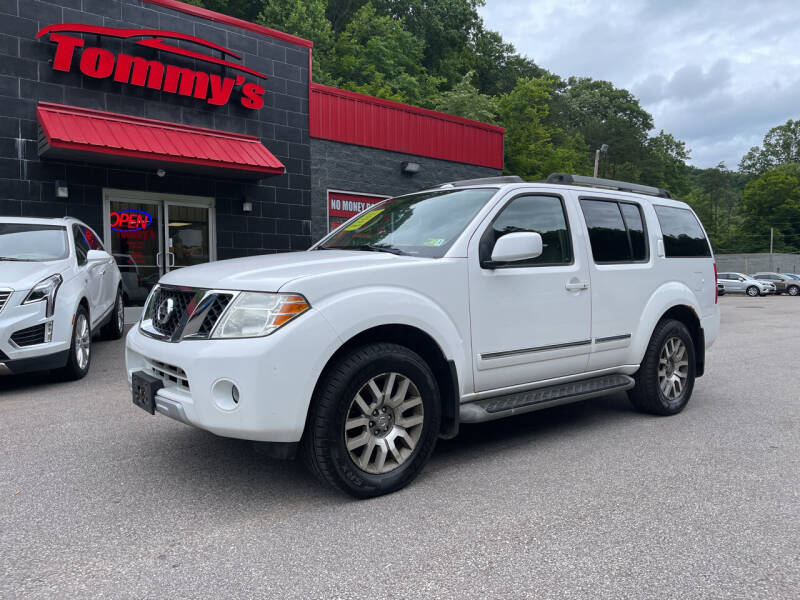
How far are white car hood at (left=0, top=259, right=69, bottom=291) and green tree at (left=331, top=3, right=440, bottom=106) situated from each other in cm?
2680

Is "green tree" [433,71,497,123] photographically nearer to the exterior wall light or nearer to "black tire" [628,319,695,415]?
the exterior wall light

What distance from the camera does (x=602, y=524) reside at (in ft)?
10.2

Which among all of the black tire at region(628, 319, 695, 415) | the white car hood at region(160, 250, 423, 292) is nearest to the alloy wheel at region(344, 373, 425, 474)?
the white car hood at region(160, 250, 423, 292)

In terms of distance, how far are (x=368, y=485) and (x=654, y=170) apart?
7079 cm

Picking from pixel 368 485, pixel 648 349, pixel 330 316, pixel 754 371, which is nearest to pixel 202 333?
pixel 330 316

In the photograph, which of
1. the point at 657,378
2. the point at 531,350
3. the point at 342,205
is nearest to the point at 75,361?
the point at 531,350

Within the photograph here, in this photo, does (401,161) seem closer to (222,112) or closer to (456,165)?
(456,165)

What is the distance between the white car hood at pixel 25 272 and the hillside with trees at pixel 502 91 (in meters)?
24.6

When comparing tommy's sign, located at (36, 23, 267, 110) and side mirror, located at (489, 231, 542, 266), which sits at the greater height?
tommy's sign, located at (36, 23, 267, 110)

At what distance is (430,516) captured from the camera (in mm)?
3230

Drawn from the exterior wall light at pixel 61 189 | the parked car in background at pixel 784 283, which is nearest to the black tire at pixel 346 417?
the exterior wall light at pixel 61 189

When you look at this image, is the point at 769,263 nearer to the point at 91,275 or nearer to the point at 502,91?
the point at 502,91

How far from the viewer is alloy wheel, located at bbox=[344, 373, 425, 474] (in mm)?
3432

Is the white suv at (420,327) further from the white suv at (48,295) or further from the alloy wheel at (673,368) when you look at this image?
the white suv at (48,295)
